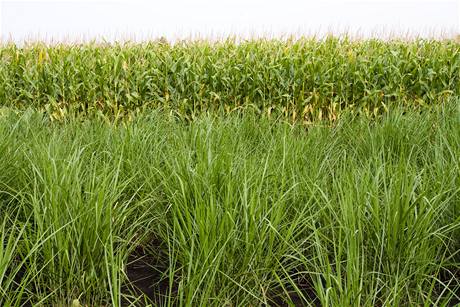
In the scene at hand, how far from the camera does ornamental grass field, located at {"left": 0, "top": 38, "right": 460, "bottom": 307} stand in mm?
2572

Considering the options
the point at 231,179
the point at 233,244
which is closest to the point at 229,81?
the point at 231,179

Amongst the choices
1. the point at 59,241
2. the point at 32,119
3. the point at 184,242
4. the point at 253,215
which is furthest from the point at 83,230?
the point at 32,119

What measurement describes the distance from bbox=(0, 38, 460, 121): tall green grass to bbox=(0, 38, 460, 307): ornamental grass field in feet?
0.10

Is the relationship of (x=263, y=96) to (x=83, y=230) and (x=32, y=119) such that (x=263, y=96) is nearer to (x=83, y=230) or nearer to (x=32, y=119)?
(x=32, y=119)

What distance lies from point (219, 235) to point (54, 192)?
88 cm

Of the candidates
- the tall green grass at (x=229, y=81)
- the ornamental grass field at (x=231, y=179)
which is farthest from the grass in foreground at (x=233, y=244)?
the tall green grass at (x=229, y=81)

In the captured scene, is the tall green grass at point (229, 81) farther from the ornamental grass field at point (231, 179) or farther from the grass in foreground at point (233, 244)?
the grass in foreground at point (233, 244)

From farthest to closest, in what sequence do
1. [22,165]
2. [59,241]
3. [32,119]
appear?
[32,119] < [22,165] < [59,241]

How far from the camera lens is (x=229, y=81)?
7332mm

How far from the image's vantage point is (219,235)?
257 cm

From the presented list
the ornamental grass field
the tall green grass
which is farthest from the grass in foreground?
the tall green grass

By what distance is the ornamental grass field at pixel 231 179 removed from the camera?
8.44ft

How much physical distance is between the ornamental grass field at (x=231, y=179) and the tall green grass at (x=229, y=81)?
29mm

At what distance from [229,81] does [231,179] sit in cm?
454
